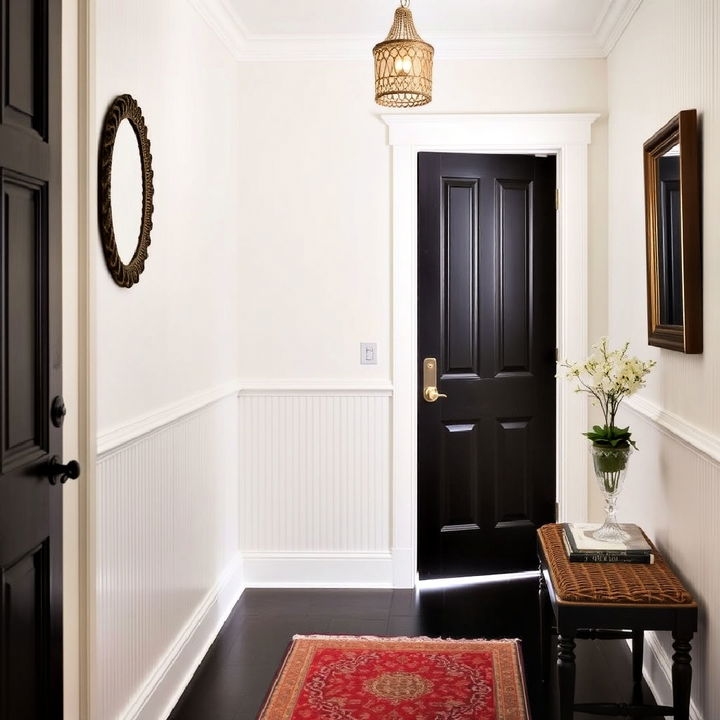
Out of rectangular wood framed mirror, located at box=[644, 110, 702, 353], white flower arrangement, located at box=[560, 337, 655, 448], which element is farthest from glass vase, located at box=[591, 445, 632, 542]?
rectangular wood framed mirror, located at box=[644, 110, 702, 353]

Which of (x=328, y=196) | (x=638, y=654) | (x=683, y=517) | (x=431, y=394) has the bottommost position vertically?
(x=638, y=654)

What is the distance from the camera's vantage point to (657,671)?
2.98m

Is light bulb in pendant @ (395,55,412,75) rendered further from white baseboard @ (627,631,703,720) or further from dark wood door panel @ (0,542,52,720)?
white baseboard @ (627,631,703,720)

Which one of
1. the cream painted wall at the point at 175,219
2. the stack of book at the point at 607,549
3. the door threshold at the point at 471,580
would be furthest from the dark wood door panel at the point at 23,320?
the door threshold at the point at 471,580

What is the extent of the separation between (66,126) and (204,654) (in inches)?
84.0

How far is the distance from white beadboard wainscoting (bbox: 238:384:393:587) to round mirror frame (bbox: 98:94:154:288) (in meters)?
1.67

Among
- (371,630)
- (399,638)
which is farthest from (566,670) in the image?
(371,630)

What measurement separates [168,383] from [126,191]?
0.71m

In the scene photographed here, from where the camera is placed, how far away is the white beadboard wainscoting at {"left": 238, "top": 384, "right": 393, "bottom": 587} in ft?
14.1

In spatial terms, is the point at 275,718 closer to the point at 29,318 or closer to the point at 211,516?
the point at 211,516

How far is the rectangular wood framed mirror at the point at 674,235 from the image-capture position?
2607 mm

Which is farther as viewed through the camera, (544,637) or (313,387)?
(313,387)

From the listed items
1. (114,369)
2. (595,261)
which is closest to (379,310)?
(595,261)

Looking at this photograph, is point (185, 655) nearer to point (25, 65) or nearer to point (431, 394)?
point (431, 394)
